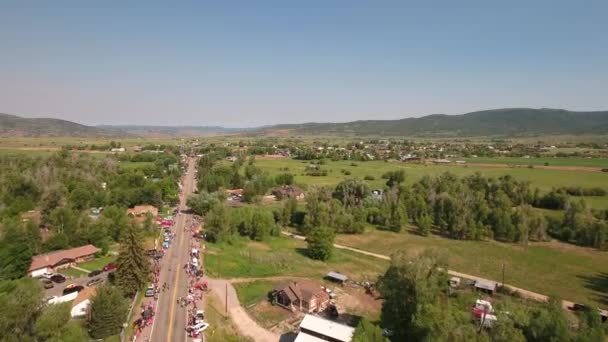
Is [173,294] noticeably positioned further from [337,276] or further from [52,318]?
[337,276]

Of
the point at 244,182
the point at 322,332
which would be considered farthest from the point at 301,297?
the point at 244,182

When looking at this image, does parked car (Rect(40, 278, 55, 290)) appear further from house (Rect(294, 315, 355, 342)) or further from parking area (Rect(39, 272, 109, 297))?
house (Rect(294, 315, 355, 342))

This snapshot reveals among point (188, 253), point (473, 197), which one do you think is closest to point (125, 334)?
point (188, 253)

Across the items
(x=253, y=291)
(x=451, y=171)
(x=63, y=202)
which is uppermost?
(x=63, y=202)

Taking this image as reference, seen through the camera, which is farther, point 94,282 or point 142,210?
point 142,210

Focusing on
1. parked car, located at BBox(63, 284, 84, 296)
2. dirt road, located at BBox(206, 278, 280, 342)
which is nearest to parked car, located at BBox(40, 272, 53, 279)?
parked car, located at BBox(63, 284, 84, 296)

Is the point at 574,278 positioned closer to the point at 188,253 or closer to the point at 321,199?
the point at 321,199
